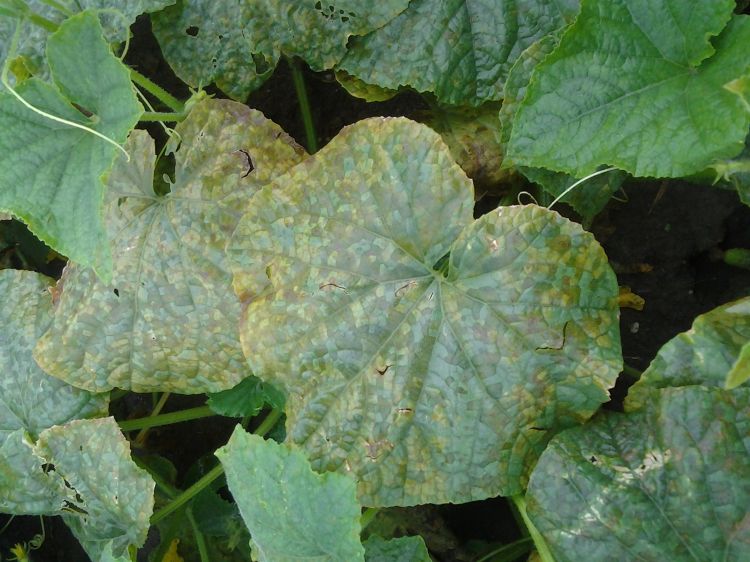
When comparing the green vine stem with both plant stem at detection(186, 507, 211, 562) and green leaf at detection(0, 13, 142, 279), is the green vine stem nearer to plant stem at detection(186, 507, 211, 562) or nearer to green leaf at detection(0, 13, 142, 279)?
plant stem at detection(186, 507, 211, 562)

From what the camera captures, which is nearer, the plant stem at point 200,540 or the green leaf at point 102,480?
the green leaf at point 102,480

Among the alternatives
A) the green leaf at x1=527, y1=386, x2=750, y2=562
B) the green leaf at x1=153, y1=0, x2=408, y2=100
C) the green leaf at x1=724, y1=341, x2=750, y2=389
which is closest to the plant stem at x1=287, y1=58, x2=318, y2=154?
the green leaf at x1=153, y1=0, x2=408, y2=100

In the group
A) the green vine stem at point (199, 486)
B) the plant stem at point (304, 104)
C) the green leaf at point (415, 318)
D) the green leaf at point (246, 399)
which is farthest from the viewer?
the plant stem at point (304, 104)

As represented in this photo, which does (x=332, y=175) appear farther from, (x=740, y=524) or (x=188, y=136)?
(x=740, y=524)

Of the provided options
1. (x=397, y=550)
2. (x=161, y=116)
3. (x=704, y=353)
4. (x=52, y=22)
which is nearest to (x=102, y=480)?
(x=397, y=550)

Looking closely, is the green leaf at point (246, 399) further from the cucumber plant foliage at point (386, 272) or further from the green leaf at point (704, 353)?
the green leaf at point (704, 353)

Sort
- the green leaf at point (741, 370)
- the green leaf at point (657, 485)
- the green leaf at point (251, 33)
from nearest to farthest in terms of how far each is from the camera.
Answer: the green leaf at point (741, 370) < the green leaf at point (657, 485) < the green leaf at point (251, 33)

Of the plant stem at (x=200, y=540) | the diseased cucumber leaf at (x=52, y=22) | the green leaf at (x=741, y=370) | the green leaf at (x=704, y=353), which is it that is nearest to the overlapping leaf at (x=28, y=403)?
the plant stem at (x=200, y=540)
